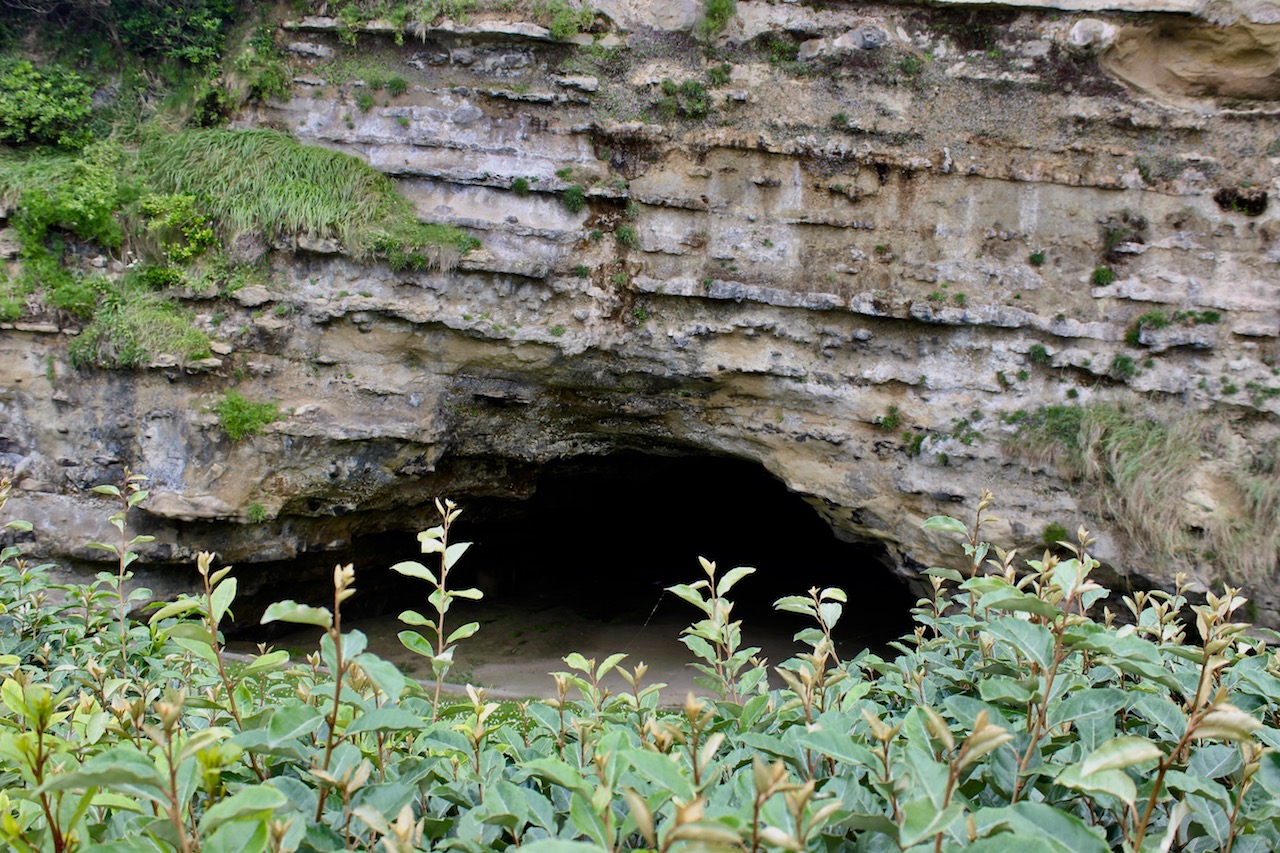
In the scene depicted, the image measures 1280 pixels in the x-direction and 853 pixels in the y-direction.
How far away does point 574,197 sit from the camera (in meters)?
7.04

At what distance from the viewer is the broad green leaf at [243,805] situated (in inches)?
48.4

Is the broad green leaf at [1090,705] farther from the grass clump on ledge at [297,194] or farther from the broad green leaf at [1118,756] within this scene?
the grass clump on ledge at [297,194]

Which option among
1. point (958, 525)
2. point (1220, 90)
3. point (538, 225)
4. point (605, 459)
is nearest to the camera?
point (958, 525)

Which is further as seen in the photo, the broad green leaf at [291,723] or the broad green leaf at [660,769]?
the broad green leaf at [291,723]

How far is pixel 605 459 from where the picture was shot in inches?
376

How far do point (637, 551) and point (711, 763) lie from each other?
403 inches

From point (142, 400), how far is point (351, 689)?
6.28m

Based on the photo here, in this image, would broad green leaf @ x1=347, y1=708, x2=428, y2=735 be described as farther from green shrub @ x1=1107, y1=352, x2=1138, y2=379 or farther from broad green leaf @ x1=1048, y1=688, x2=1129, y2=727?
green shrub @ x1=1107, y1=352, x2=1138, y2=379

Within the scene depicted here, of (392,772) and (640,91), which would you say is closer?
(392,772)

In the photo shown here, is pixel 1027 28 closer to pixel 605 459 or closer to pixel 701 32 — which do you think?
pixel 701 32

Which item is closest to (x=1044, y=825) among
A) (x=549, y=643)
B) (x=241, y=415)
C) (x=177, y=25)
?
(x=241, y=415)

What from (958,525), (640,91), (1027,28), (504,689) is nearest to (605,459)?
(504,689)

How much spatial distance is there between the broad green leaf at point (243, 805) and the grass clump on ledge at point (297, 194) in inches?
240

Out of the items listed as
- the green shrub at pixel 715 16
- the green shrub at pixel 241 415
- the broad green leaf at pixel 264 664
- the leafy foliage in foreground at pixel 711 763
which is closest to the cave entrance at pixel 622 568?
the green shrub at pixel 241 415
